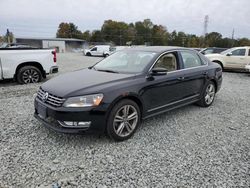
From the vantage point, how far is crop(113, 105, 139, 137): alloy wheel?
11.1 feet

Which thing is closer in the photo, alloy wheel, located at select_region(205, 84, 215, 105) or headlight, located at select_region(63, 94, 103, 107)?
headlight, located at select_region(63, 94, 103, 107)

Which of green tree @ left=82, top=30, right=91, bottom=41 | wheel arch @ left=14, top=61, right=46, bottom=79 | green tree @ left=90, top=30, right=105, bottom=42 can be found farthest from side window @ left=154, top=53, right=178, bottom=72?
green tree @ left=82, top=30, right=91, bottom=41

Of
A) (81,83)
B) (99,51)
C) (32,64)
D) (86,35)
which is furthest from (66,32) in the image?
(81,83)

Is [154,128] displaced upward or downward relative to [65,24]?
downward

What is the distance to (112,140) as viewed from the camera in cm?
348

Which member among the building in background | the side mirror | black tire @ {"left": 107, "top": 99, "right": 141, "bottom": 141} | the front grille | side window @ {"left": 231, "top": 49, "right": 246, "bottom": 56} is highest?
the building in background

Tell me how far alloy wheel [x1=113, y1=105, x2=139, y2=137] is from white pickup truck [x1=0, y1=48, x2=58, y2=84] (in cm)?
528

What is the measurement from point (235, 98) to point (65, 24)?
85745 millimetres

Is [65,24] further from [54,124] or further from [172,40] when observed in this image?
[54,124]

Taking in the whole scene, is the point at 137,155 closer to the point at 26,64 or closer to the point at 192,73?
the point at 192,73

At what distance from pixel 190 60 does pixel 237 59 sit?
8.87 meters

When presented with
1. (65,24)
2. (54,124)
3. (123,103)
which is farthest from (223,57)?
(65,24)

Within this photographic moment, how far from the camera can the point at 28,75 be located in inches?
296

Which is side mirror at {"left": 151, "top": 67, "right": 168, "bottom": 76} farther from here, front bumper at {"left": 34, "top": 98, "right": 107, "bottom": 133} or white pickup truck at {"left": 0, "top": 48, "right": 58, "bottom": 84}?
white pickup truck at {"left": 0, "top": 48, "right": 58, "bottom": 84}
